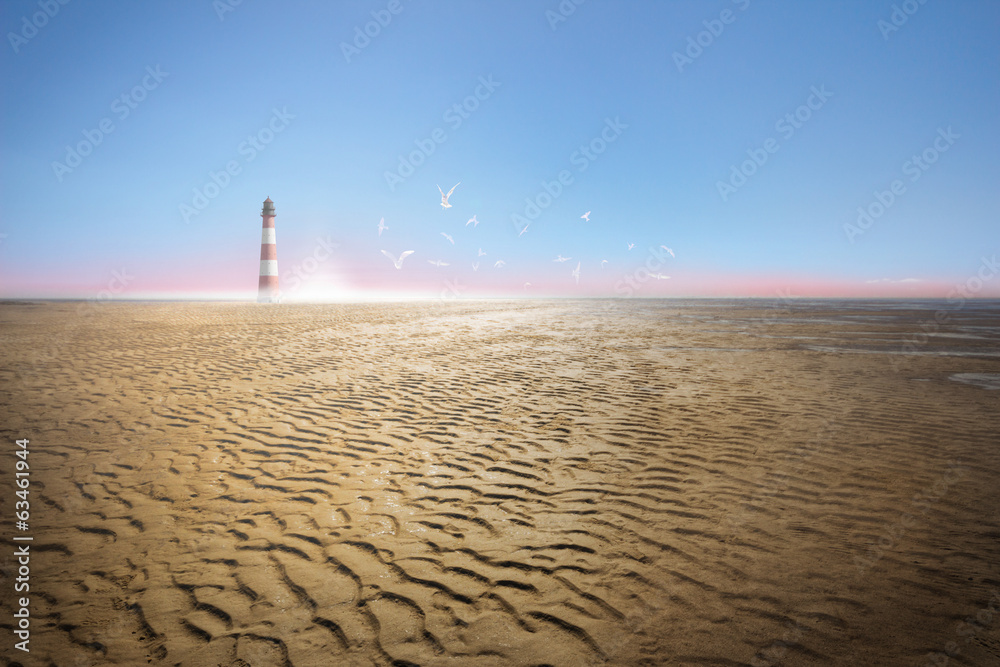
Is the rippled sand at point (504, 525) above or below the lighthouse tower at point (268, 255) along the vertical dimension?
below

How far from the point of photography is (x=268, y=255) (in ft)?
190

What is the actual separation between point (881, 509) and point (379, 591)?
546 cm

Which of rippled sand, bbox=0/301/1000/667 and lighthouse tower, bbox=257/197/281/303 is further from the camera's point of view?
lighthouse tower, bbox=257/197/281/303

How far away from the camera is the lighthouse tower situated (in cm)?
5747

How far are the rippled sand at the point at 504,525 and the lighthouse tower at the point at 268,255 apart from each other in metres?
51.8

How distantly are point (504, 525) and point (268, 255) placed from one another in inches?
2451

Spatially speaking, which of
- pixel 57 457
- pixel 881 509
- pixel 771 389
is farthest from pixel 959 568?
pixel 57 457

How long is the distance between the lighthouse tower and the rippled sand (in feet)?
170

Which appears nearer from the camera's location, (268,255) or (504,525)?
(504,525)

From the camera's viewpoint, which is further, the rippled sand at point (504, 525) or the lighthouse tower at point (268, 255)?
the lighthouse tower at point (268, 255)

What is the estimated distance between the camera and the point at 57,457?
627 centimetres

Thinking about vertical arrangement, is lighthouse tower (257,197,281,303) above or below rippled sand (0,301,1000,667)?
above

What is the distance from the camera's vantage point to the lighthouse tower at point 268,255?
189ft

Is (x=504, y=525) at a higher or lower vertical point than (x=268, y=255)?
lower
